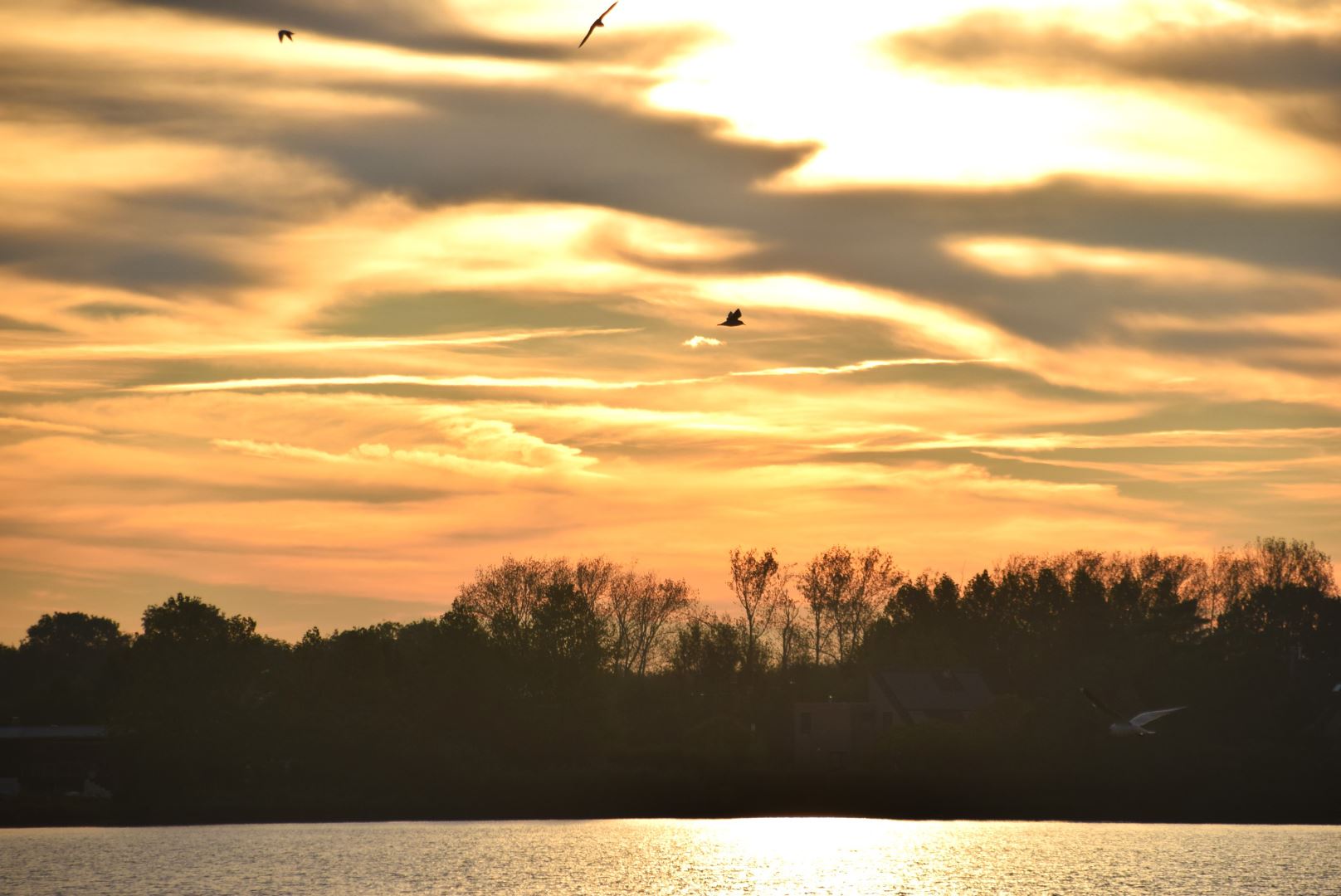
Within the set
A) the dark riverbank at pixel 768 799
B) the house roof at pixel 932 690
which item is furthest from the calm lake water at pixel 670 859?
the house roof at pixel 932 690

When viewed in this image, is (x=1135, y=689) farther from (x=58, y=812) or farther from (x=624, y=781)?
(x=58, y=812)

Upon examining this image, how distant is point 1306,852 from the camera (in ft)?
410

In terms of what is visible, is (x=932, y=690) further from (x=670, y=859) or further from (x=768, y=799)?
(x=670, y=859)

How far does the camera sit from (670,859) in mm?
128375

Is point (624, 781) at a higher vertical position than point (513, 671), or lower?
lower

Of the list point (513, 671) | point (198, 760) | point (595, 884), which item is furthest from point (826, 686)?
point (595, 884)

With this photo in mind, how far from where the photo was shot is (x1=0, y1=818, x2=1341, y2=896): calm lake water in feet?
350

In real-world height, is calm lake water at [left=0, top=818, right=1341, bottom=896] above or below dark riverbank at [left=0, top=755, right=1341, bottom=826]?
below

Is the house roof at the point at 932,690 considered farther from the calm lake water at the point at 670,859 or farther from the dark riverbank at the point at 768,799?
the calm lake water at the point at 670,859

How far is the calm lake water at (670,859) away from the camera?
106625 millimetres

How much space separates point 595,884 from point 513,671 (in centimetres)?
5238

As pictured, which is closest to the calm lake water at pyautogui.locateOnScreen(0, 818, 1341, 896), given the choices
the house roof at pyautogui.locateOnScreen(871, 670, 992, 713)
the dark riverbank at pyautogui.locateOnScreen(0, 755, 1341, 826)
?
the dark riverbank at pyautogui.locateOnScreen(0, 755, 1341, 826)

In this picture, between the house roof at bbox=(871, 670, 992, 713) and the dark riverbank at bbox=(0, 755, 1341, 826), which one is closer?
the dark riverbank at bbox=(0, 755, 1341, 826)

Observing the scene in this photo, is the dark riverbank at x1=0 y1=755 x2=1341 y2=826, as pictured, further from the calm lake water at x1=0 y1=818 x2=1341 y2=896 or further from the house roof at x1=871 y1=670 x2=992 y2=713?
the house roof at x1=871 y1=670 x2=992 y2=713
